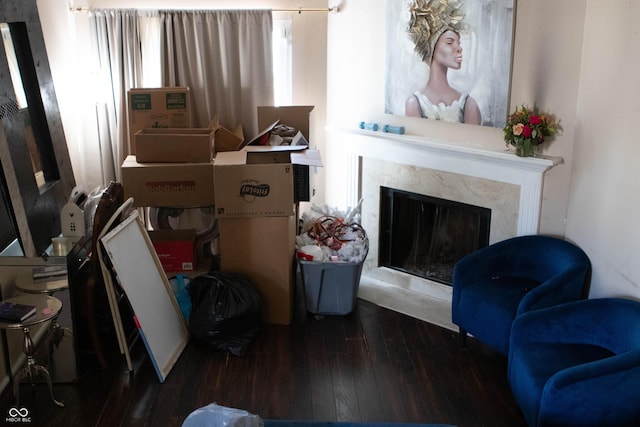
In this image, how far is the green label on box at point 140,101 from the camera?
14.7 feet

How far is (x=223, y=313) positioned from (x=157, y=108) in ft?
5.01

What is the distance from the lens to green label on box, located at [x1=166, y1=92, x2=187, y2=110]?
4520 millimetres

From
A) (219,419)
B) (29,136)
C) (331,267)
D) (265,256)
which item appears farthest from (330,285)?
(219,419)

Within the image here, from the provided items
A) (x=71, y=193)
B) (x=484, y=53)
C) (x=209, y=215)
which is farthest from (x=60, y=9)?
(x=484, y=53)

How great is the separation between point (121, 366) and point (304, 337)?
3.52 ft

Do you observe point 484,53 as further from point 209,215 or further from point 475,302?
point 209,215

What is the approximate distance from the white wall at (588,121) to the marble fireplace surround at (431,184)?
4.0 inches

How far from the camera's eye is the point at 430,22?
4.27 m

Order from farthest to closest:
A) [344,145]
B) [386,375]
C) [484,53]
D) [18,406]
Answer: [344,145] < [484,53] < [386,375] < [18,406]

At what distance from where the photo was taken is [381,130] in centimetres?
471

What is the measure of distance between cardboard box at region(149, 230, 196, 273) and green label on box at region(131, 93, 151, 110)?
87cm

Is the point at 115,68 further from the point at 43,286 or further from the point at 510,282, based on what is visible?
the point at 510,282

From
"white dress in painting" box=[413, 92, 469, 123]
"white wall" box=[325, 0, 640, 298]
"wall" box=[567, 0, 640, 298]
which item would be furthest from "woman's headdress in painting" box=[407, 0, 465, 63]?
"wall" box=[567, 0, 640, 298]

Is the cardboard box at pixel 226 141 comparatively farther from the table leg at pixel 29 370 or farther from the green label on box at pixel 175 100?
the table leg at pixel 29 370
